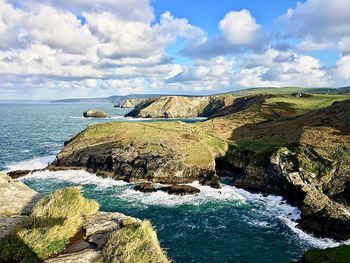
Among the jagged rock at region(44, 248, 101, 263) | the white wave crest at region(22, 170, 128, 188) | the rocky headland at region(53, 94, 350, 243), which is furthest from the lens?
the white wave crest at region(22, 170, 128, 188)

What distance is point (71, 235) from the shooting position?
50.8 ft

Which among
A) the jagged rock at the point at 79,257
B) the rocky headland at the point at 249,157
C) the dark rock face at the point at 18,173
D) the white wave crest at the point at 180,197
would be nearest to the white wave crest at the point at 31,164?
the rocky headland at the point at 249,157

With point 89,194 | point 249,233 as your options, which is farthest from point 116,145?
point 249,233

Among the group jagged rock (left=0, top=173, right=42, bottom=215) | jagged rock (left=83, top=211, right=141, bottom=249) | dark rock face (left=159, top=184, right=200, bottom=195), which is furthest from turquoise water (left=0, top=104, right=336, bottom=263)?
jagged rock (left=83, top=211, right=141, bottom=249)

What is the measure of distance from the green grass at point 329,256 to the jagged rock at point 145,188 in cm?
4119

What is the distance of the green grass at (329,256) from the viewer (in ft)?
81.3

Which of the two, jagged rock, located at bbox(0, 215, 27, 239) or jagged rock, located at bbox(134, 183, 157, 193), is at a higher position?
jagged rock, located at bbox(0, 215, 27, 239)

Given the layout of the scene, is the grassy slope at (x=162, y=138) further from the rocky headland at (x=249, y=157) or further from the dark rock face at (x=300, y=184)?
the dark rock face at (x=300, y=184)

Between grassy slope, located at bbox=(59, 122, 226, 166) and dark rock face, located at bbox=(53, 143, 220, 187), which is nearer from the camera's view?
dark rock face, located at bbox=(53, 143, 220, 187)

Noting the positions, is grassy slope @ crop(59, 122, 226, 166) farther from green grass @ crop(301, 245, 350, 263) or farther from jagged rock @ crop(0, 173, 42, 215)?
jagged rock @ crop(0, 173, 42, 215)

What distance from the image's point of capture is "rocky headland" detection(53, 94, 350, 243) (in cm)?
5850

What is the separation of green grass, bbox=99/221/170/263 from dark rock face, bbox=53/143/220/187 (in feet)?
188

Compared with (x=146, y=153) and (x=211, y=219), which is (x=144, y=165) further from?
(x=211, y=219)

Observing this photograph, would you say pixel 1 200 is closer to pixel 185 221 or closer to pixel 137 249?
pixel 137 249
